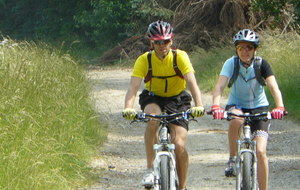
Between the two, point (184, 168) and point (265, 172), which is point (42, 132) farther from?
point (265, 172)

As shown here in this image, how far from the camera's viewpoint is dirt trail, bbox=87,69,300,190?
369 inches

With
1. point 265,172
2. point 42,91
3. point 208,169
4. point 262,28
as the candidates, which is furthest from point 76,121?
point 262,28

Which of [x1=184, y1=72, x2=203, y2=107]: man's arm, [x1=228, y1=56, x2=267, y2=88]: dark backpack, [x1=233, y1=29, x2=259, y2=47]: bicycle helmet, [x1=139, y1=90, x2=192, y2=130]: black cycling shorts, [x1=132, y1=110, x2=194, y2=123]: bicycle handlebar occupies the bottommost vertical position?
[x1=132, y1=110, x2=194, y2=123]: bicycle handlebar

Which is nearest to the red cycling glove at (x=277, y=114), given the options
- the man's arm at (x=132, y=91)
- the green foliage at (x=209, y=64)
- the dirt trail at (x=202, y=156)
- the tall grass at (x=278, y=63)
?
the man's arm at (x=132, y=91)

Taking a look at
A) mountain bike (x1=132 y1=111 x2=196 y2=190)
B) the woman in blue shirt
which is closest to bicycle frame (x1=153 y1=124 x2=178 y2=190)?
mountain bike (x1=132 y1=111 x2=196 y2=190)

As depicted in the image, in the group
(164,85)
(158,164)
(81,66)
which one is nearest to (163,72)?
(164,85)

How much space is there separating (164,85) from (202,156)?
156 inches

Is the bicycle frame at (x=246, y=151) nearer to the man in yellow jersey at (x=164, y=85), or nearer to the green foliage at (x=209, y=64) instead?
the man in yellow jersey at (x=164, y=85)

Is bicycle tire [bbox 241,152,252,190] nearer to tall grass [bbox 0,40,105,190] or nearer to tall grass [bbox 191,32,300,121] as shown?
tall grass [bbox 0,40,105,190]

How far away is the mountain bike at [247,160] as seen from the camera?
692cm

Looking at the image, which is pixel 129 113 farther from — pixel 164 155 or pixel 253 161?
pixel 253 161

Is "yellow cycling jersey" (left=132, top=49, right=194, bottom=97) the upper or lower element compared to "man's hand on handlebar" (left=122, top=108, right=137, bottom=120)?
upper

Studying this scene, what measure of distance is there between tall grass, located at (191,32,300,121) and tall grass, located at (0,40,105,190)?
485 cm

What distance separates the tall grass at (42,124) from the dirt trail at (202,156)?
0.35 metres
